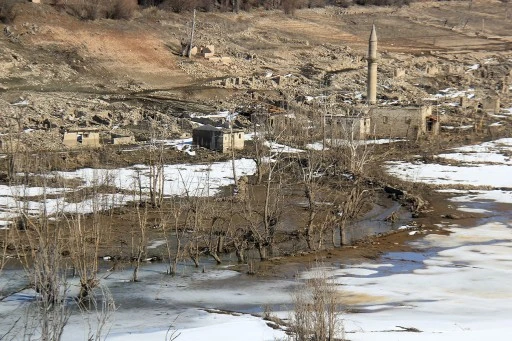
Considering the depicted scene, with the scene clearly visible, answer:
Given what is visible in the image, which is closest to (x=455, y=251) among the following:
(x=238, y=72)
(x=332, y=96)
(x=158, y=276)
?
(x=158, y=276)

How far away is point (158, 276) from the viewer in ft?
68.8

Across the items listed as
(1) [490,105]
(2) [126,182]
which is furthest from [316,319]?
(1) [490,105]

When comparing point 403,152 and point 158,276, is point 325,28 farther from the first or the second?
point 158,276

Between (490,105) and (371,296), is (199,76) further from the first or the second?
(371,296)

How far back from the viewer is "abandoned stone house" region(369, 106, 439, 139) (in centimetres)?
4259

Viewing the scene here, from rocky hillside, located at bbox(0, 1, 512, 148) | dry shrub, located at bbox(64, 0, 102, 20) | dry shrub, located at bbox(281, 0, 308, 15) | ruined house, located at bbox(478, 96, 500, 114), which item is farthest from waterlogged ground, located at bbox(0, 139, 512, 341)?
dry shrub, located at bbox(281, 0, 308, 15)

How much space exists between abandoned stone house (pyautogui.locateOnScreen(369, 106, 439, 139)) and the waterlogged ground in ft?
52.9

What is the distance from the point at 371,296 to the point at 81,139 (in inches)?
748

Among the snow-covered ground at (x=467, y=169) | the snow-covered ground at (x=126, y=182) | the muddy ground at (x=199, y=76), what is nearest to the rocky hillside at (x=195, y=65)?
the muddy ground at (x=199, y=76)

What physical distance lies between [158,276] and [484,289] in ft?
21.5

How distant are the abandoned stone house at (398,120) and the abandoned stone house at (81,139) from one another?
12.2 meters

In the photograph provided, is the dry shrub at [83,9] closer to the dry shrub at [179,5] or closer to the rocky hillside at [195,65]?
the rocky hillside at [195,65]

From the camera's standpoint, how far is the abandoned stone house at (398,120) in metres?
42.6

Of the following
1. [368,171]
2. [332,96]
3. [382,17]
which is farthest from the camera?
[382,17]
